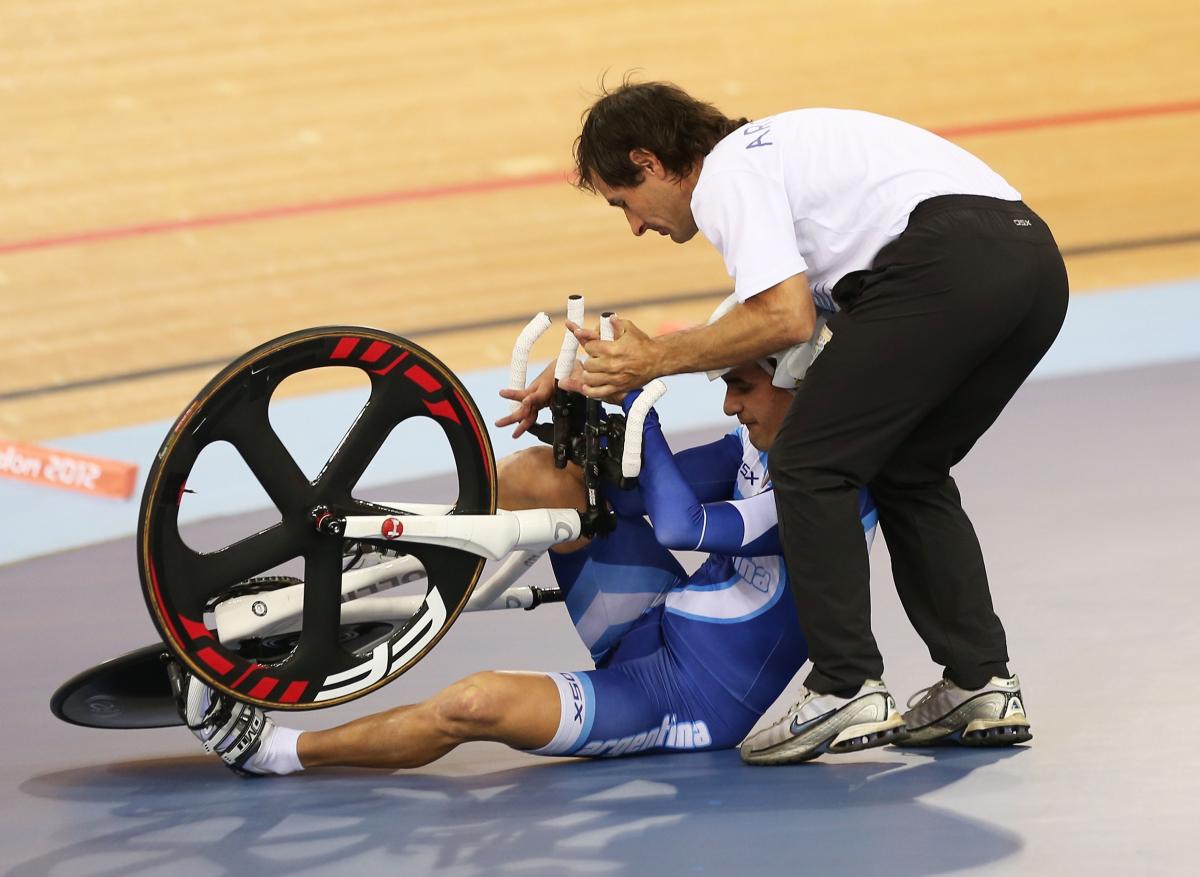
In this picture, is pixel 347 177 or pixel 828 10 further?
pixel 828 10

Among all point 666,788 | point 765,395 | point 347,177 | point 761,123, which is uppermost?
point 347,177

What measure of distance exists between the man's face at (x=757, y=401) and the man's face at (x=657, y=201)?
0.74 ft

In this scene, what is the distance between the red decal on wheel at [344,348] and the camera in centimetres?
230

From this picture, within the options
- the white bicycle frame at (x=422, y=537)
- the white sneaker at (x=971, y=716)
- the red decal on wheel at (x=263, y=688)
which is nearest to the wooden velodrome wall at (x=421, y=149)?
the white bicycle frame at (x=422, y=537)

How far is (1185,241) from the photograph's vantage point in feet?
19.8

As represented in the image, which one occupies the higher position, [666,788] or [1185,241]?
[1185,241]

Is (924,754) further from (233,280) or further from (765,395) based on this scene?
(233,280)

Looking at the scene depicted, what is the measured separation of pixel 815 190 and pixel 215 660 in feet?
3.53

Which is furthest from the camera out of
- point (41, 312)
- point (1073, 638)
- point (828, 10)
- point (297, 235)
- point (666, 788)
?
point (828, 10)

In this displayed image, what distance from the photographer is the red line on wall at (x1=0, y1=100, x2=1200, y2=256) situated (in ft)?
16.1

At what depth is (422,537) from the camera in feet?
7.72

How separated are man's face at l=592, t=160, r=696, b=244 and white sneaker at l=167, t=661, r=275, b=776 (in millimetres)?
921

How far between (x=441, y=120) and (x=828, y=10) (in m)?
1.53

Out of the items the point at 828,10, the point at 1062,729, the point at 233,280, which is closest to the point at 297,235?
the point at 233,280
